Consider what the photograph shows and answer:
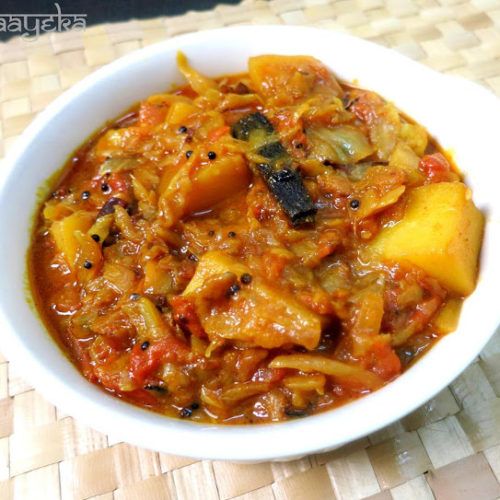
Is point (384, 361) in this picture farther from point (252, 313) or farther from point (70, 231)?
point (70, 231)

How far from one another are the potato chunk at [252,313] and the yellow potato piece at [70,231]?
72cm

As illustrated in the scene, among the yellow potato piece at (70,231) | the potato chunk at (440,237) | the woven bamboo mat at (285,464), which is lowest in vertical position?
the woven bamboo mat at (285,464)

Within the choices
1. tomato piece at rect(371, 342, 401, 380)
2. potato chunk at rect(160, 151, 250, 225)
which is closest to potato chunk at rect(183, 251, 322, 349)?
tomato piece at rect(371, 342, 401, 380)

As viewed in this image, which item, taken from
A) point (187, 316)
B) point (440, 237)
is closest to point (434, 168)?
point (440, 237)

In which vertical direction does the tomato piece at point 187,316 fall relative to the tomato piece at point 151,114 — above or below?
below

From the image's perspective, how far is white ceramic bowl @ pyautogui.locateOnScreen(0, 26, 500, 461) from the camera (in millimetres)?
2072

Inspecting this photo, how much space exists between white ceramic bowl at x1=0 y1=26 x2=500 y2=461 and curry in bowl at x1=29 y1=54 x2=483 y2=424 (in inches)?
4.0

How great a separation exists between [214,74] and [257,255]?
1627 mm

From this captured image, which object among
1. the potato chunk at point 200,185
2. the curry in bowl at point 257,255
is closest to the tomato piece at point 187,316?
the curry in bowl at point 257,255

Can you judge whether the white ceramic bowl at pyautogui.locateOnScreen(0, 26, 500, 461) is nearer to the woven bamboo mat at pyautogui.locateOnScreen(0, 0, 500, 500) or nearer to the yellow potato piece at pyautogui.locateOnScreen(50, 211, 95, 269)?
the yellow potato piece at pyautogui.locateOnScreen(50, 211, 95, 269)

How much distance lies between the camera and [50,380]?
2.22 metres

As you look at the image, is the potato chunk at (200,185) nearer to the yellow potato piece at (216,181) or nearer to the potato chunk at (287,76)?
the yellow potato piece at (216,181)

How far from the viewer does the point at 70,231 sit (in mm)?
2766

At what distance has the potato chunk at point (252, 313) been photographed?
219 cm
